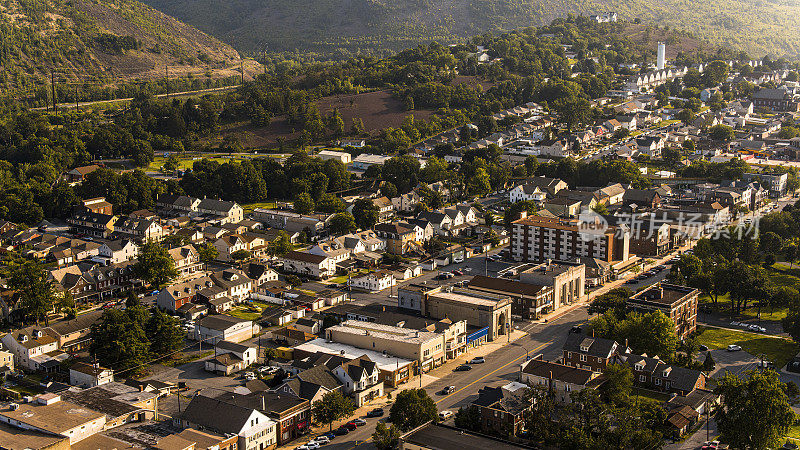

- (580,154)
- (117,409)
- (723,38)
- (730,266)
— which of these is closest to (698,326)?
(730,266)

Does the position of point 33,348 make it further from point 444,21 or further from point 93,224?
point 444,21


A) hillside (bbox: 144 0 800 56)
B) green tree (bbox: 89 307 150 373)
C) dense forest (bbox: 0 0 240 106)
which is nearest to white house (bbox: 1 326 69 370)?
green tree (bbox: 89 307 150 373)

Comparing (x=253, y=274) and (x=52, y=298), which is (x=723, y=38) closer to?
(x=253, y=274)

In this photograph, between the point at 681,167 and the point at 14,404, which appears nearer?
the point at 14,404

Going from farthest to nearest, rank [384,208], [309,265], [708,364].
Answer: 1. [384,208]
2. [309,265]
3. [708,364]

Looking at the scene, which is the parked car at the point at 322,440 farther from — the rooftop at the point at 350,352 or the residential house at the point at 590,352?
the residential house at the point at 590,352

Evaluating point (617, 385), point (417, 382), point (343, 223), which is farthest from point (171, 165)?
point (617, 385)
